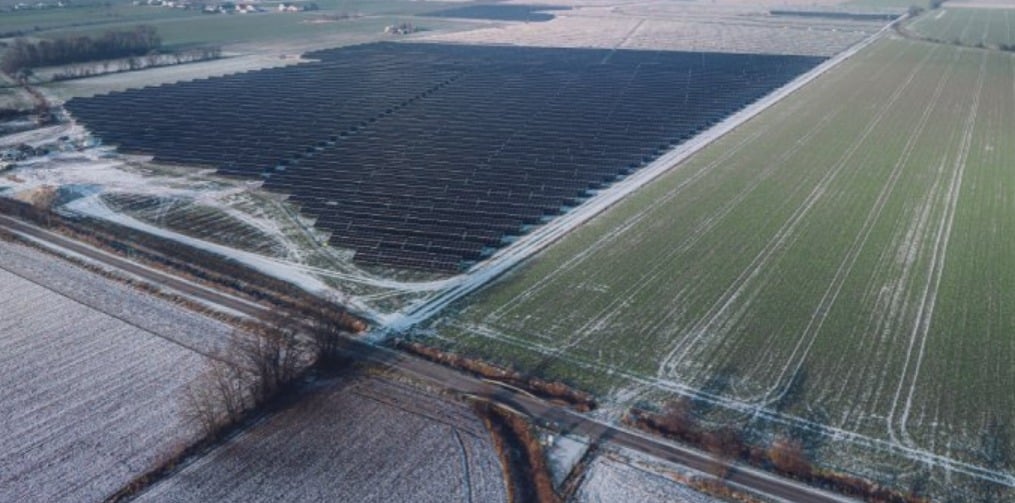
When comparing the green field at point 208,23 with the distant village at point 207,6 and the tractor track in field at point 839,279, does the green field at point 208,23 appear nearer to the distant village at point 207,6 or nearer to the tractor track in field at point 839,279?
the distant village at point 207,6

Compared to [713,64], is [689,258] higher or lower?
lower

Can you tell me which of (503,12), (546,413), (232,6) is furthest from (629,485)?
(232,6)

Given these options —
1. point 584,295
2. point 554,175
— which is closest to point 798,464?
point 584,295

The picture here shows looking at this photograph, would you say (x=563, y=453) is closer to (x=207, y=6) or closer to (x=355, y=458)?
(x=355, y=458)

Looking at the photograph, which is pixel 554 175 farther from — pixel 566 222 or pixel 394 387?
pixel 394 387

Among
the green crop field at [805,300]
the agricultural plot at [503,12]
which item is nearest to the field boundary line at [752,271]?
the green crop field at [805,300]

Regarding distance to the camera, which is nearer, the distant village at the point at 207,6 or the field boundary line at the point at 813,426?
the field boundary line at the point at 813,426

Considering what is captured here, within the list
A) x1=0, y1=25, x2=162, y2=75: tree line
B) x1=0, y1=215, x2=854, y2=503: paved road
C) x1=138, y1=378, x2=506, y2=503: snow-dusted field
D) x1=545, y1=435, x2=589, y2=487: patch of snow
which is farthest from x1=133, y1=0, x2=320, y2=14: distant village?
x1=545, y1=435, x2=589, y2=487: patch of snow
